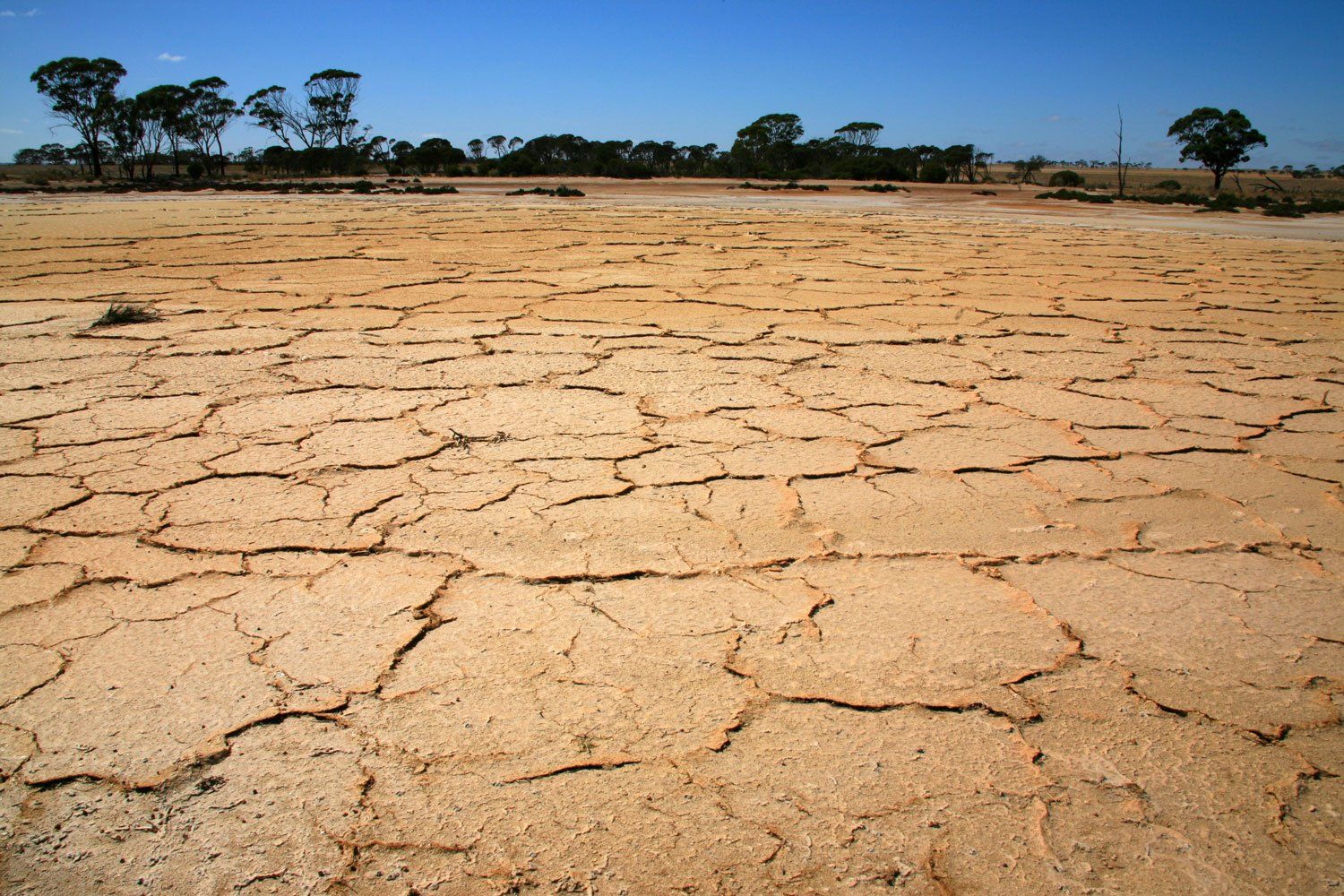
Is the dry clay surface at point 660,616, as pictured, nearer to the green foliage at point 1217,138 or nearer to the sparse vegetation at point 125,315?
the sparse vegetation at point 125,315

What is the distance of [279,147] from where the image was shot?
30.4m

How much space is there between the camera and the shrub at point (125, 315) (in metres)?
3.08

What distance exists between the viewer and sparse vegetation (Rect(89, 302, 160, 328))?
3.08 m

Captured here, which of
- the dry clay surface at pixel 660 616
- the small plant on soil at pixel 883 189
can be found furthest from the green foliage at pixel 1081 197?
the dry clay surface at pixel 660 616

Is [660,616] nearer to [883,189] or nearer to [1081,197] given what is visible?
[1081,197]

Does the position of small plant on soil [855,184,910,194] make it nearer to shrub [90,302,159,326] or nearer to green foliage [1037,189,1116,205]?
green foliage [1037,189,1116,205]

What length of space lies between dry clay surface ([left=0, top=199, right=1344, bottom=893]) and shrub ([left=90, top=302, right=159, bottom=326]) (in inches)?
4.4

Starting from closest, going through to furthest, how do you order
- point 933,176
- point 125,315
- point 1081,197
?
point 125,315 → point 1081,197 → point 933,176

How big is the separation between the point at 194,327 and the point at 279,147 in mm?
31979

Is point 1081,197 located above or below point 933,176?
below

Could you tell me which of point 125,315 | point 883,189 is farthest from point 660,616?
point 883,189


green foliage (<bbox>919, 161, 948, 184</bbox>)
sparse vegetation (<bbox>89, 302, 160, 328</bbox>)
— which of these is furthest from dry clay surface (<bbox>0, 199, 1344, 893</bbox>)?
green foliage (<bbox>919, 161, 948, 184</bbox>)

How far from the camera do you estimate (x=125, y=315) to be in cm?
312

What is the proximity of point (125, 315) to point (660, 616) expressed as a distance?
9.36 feet
